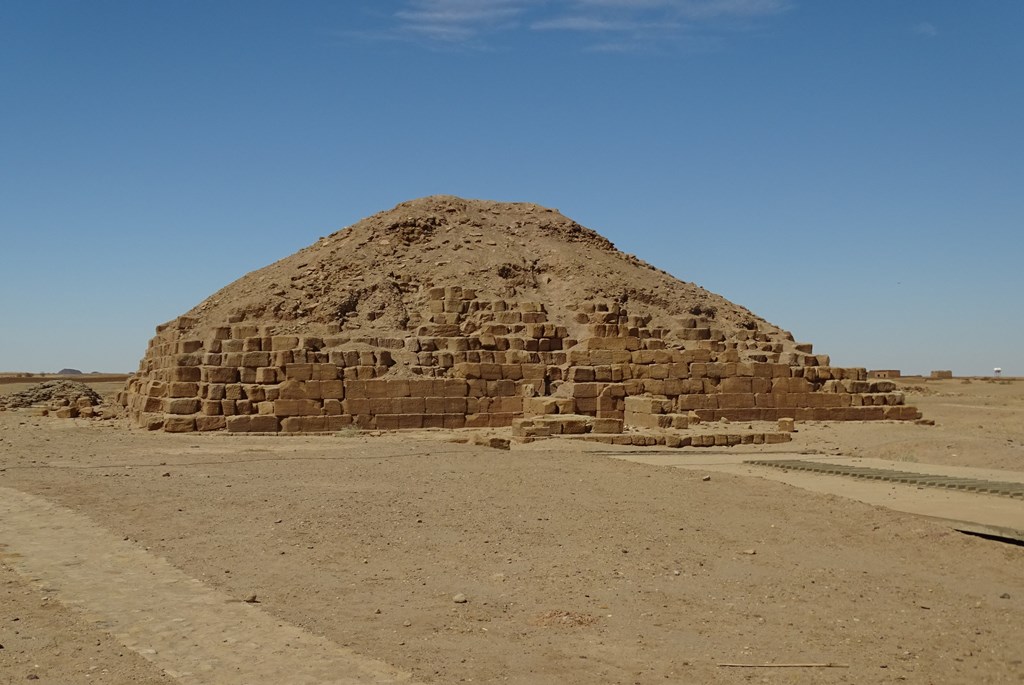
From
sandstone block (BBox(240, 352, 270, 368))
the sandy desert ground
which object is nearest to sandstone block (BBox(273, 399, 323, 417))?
sandstone block (BBox(240, 352, 270, 368))

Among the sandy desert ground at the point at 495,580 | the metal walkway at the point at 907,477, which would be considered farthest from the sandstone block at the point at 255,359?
the metal walkway at the point at 907,477

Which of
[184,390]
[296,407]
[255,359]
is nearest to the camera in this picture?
[296,407]

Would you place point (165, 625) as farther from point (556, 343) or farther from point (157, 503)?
point (556, 343)

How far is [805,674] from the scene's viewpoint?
242 inches

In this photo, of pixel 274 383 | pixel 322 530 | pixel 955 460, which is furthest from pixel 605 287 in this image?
pixel 322 530

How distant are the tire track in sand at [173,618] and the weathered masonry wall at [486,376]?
13998 millimetres

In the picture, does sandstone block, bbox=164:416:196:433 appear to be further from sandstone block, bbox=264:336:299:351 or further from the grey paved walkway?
the grey paved walkway

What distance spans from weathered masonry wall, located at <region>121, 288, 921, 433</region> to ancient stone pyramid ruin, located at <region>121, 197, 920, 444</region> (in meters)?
0.04

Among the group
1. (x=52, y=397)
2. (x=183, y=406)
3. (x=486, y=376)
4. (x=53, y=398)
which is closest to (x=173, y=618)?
(x=183, y=406)

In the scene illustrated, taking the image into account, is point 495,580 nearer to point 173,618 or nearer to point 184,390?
point 173,618

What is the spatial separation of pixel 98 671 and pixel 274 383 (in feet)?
63.4

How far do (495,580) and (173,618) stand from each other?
2.57 meters

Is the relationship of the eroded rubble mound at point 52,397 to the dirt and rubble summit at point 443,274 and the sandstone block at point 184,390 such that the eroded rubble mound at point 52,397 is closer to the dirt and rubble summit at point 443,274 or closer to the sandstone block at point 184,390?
the dirt and rubble summit at point 443,274

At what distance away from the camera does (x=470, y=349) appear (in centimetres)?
2725
